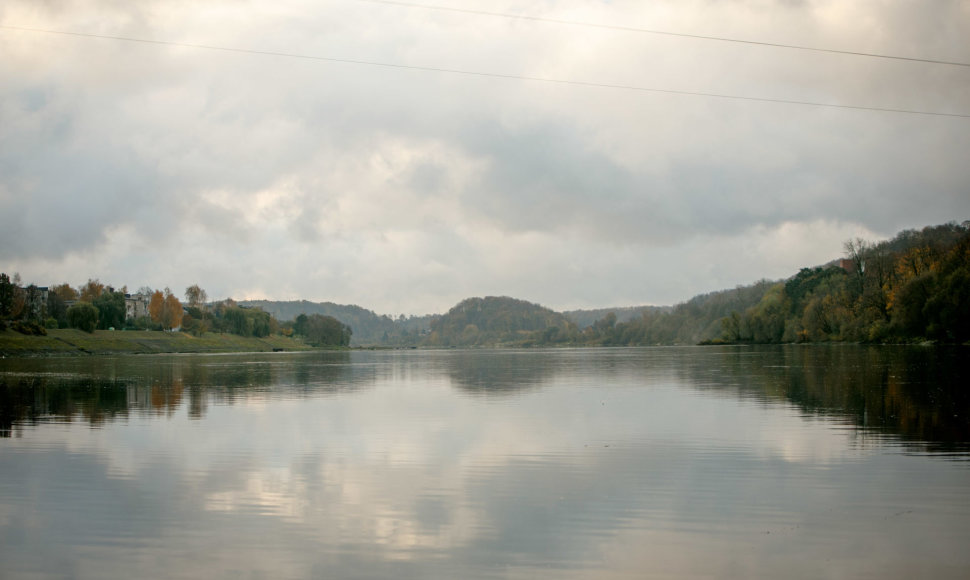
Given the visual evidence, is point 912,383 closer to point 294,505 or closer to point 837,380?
point 837,380

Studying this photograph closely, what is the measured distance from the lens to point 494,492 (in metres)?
13.2

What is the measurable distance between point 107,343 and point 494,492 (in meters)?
149

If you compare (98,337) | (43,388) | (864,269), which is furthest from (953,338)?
(98,337)

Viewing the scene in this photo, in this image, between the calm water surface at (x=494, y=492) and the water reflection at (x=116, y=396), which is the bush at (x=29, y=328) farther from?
the calm water surface at (x=494, y=492)

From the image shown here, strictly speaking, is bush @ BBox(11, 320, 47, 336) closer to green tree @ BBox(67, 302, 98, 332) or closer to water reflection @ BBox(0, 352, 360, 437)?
green tree @ BBox(67, 302, 98, 332)

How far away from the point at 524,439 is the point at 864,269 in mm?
110393

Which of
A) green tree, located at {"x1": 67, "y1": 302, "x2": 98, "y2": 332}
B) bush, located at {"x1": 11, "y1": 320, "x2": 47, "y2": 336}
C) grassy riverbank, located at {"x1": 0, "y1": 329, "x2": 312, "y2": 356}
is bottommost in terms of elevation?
grassy riverbank, located at {"x1": 0, "y1": 329, "x2": 312, "y2": 356}

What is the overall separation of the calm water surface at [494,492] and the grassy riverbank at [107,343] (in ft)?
348

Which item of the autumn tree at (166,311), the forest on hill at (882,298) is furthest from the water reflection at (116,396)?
the autumn tree at (166,311)

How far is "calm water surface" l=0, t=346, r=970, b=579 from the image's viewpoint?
9.34 metres

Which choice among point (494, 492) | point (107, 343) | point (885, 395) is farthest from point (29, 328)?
point (494, 492)

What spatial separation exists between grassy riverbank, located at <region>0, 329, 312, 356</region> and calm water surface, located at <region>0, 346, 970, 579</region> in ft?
348

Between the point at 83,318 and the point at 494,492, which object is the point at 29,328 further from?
the point at 494,492

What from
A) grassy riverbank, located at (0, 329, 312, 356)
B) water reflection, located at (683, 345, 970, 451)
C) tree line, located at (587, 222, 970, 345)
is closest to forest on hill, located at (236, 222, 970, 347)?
tree line, located at (587, 222, 970, 345)
